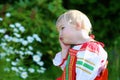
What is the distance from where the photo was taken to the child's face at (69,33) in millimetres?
3988

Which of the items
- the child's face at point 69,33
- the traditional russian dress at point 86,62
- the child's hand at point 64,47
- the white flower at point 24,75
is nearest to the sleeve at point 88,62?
the traditional russian dress at point 86,62

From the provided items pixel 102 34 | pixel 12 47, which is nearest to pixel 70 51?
pixel 12 47

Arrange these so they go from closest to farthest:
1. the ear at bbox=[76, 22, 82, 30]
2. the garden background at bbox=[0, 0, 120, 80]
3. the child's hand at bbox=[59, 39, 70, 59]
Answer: the ear at bbox=[76, 22, 82, 30] < the child's hand at bbox=[59, 39, 70, 59] < the garden background at bbox=[0, 0, 120, 80]

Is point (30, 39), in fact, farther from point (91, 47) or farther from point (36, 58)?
point (91, 47)

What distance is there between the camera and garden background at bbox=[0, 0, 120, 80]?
6.04 metres

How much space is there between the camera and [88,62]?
3861 mm

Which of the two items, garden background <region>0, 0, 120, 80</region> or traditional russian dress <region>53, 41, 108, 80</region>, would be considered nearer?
traditional russian dress <region>53, 41, 108, 80</region>

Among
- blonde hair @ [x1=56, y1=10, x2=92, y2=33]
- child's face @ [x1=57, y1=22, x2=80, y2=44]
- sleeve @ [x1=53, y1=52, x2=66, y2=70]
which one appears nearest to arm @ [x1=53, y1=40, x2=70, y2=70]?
sleeve @ [x1=53, y1=52, x2=66, y2=70]

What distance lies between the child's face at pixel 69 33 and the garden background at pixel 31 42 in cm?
193

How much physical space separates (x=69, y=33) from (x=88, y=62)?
0.93ft

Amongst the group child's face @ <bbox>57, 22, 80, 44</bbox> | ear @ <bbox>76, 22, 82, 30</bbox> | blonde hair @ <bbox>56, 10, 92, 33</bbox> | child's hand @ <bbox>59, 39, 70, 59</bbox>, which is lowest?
child's hand @ <bbox>59, 39, 70, 59</bbox>

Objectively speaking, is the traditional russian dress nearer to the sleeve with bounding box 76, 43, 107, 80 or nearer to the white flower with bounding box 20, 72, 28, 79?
the sleeve with bounding box 76, 43, 107, 80

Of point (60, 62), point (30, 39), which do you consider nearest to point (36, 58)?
point (30, 39)

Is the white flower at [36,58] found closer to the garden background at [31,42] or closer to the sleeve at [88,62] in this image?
the garden background at [31,42]
